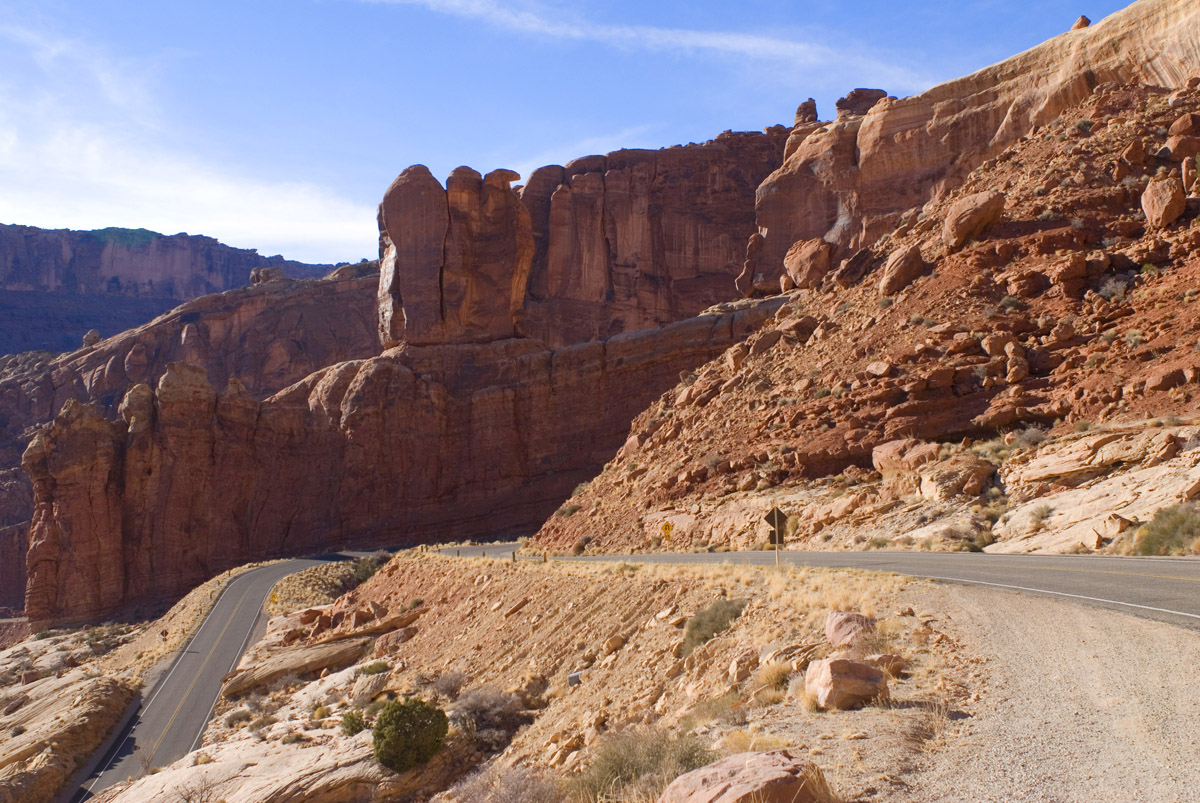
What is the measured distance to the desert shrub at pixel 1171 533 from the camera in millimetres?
15383

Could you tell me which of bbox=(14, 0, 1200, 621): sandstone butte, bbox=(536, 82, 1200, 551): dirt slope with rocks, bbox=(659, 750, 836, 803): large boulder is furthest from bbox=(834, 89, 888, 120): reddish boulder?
bbox=(659, 750, 836, 803): large boulder

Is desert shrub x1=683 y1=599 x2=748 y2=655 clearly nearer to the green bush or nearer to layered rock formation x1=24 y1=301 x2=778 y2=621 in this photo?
the green bush

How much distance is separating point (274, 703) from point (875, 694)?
66.2 ft

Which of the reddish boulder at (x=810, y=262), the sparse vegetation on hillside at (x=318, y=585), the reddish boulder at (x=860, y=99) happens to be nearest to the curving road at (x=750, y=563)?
the sparse vegetation on hillside at (x=318, y=585)

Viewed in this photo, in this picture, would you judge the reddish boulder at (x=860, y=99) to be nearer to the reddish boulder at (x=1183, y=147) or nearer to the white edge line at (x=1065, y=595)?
the reddish boulder at (x=1183, y=147)

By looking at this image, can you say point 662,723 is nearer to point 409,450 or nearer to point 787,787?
point 787,787

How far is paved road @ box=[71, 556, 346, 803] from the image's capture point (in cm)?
2523

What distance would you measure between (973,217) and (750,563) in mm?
19004

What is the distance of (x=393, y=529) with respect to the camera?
187ft

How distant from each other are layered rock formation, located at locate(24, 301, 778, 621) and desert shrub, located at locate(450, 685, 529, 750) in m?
36.6

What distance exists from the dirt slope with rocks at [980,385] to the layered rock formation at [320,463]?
1728cm

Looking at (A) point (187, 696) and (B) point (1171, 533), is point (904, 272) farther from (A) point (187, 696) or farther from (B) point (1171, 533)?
(A) point (187, 696)

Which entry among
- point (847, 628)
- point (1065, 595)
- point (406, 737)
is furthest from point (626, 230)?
point (847, 628)

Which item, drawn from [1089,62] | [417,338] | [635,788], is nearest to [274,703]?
[635,788]
